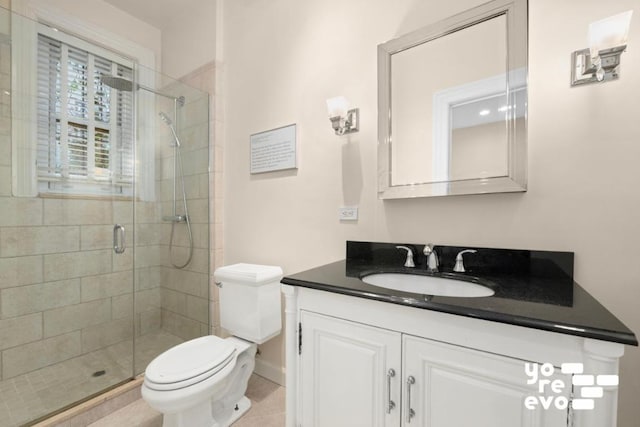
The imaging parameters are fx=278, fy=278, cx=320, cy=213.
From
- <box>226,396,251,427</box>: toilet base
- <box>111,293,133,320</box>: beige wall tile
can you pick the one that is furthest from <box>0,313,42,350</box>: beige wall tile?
<box>226,396,251,427</box>: toilet base

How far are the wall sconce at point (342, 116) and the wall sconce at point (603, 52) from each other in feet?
2.98

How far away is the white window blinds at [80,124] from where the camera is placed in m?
1.87

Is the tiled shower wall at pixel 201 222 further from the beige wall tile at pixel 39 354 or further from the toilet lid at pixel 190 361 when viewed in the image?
the toilet lid at pixel 190 361

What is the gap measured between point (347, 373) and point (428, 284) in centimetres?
51

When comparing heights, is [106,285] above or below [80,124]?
below

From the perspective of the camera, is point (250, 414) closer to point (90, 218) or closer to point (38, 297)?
point (38, 297)

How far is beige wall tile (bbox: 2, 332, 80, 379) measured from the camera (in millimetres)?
1724

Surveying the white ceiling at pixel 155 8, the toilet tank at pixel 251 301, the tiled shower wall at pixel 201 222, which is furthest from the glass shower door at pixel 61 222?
the toilet tank at pixel 251 301

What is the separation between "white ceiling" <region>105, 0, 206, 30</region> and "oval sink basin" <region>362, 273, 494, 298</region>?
2.51 meters

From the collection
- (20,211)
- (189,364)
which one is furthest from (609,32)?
(20,211)

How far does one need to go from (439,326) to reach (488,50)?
117 centimetres

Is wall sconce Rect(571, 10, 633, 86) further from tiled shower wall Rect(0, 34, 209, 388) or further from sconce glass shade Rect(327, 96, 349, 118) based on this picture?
tiled shower wall Rect(0, 34, 209, 388)

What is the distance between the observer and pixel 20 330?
5.85 ft

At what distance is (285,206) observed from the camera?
1833mm
